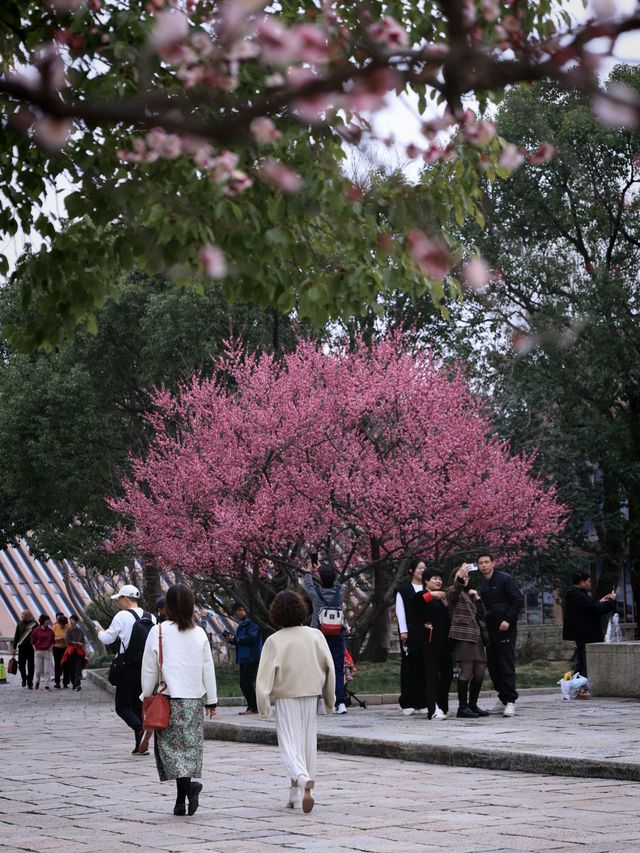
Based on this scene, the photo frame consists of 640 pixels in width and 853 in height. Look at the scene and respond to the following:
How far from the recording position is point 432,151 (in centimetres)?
776

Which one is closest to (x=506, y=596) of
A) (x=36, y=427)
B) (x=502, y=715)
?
(x=502, y=715)

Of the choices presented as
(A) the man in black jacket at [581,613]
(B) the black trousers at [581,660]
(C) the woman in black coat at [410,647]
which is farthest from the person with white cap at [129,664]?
(B) the black trousers at [581,660]

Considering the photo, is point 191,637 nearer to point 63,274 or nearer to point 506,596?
point 63,274

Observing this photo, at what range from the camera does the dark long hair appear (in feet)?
32.9

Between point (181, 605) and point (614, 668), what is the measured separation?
32.5 feet

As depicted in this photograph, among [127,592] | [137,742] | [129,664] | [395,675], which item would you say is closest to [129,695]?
[129,664]

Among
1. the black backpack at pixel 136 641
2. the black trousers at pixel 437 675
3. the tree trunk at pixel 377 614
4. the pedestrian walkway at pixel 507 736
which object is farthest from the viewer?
the tree trunk at pixel 377 614

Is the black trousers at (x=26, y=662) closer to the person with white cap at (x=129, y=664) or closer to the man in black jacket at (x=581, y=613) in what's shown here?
the man in black jacket at (x=581, y=613)

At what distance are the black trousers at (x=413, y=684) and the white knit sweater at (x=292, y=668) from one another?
23.1ft

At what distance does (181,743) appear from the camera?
9.62 metres

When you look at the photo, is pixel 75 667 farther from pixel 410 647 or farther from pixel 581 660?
pixel 410 647

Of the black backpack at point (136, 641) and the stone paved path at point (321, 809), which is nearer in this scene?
the stone paved path at point (321, 809)

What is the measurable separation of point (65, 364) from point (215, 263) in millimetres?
31955

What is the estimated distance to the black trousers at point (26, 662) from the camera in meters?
33.2
